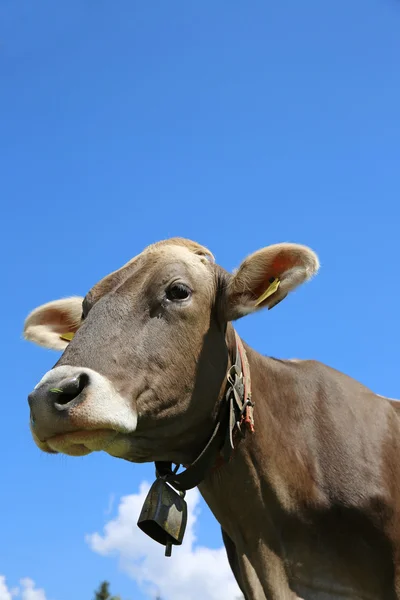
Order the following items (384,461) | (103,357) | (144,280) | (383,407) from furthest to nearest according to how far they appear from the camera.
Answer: (383,407), (384,461), (144,280), (103,357)

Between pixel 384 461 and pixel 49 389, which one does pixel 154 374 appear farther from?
pixel 384 461

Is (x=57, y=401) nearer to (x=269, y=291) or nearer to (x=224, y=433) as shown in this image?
(x=224, y=433)

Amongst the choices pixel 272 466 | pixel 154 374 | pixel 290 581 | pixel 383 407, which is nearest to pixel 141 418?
pixel 154 374

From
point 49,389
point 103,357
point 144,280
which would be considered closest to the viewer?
point 49,389

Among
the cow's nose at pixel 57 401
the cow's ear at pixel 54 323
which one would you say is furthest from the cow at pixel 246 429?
the cow's ear at pixel 54 323

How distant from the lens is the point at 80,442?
4801 mm

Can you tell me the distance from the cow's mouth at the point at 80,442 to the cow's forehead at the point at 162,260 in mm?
1082

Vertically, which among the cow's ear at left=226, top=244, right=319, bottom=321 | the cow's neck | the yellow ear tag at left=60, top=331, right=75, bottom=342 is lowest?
the cow's neck

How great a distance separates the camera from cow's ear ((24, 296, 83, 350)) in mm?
6535

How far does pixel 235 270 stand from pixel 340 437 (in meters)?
1.51

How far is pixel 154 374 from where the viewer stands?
17.0ft

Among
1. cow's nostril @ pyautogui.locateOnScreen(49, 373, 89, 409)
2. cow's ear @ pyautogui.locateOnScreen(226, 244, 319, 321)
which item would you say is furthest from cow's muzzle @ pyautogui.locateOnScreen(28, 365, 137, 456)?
cow's ear @ pyautogui.locateOnScreen(226, 244, 319, 321)

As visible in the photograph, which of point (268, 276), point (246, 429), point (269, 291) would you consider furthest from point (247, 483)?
point (268, 276)

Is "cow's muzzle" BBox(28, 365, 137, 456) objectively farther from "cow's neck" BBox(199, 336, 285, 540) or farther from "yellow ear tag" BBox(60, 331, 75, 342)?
"yellow ear tag" BBox(60, 331, 75, 342)
